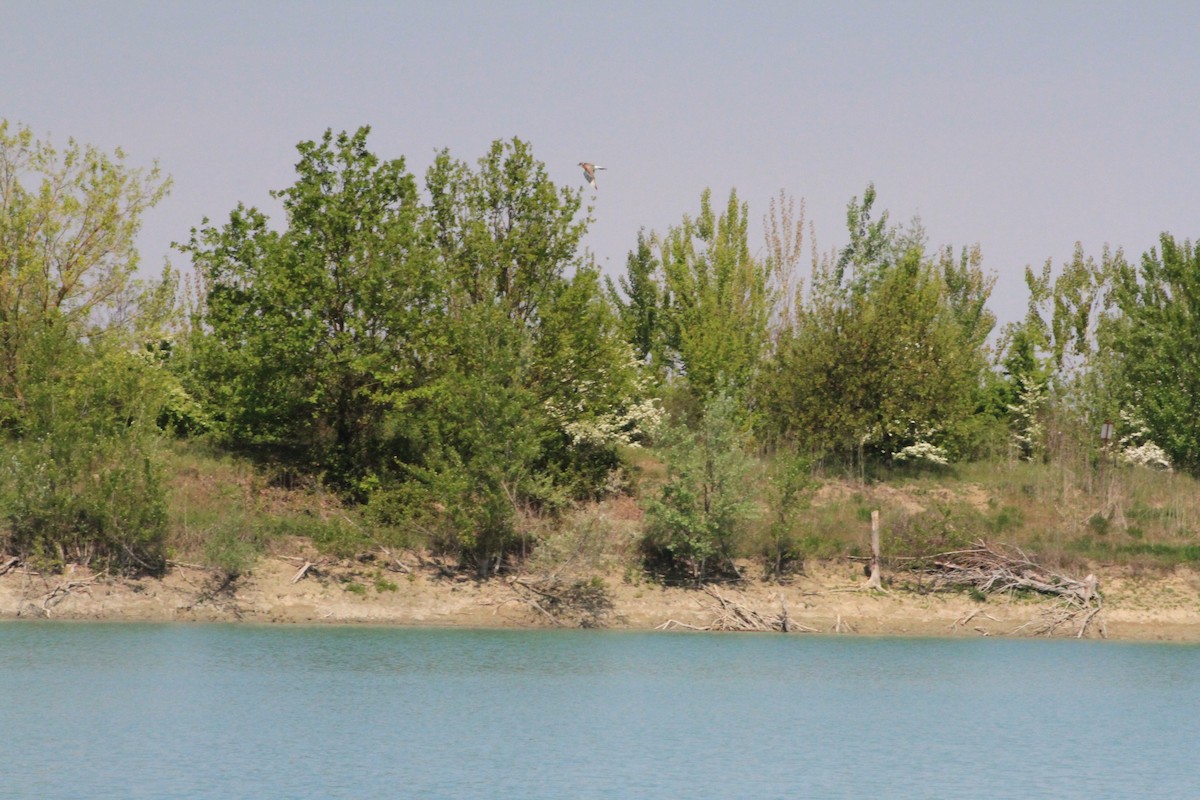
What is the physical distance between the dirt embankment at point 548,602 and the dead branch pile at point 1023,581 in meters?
0.29

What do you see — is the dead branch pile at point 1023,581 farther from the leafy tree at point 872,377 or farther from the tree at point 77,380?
the tree at point 77,380

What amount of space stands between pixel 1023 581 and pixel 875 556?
4.81m

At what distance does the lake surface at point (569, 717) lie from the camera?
22406 mm

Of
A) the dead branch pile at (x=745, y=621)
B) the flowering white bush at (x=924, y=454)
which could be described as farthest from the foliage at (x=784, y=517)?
the flowering white bush at (x=924, y=454)

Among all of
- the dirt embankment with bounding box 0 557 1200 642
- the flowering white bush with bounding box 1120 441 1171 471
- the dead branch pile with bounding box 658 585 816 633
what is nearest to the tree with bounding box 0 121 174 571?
the dirt embankment with bounding box 0 557 1200 642

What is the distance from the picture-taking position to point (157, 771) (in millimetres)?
21938

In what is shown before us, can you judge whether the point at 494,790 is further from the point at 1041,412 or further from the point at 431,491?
the point at 1041,412

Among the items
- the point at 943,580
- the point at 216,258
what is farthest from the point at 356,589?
the point at 943,580

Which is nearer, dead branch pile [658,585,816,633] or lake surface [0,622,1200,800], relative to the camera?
lake surface [0,622,1200,800]

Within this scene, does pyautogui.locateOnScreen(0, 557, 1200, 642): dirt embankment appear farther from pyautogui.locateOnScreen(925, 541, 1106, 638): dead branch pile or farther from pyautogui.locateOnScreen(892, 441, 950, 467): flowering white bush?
pyautogui.locateOnScreen(892, 441, 950, 467): flowering white bush

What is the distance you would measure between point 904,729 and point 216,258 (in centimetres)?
3191

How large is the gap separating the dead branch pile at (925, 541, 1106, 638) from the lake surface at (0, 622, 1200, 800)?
487 centimetres

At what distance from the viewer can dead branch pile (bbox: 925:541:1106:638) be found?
4725cm

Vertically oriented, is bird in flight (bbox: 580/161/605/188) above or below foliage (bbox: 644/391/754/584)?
above
